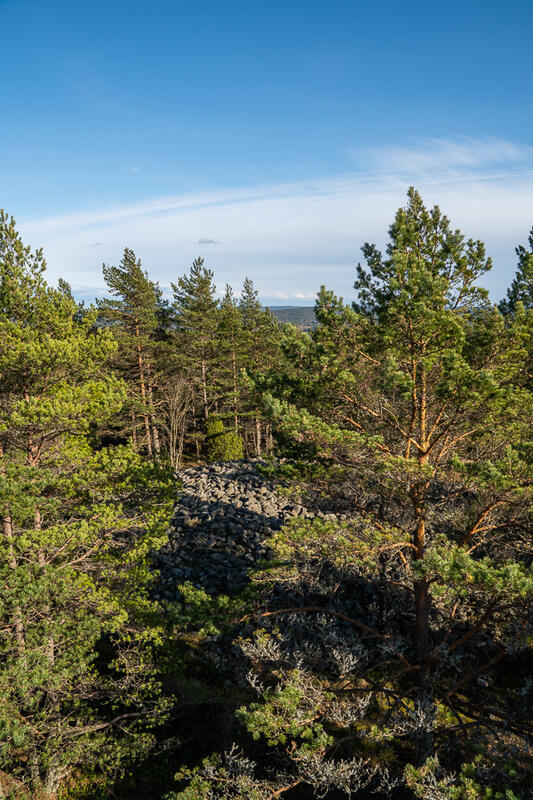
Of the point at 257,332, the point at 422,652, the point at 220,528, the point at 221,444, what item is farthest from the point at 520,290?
the point at 257,332

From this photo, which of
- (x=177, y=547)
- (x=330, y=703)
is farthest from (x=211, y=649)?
(x=330, y=703)

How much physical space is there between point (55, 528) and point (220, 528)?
10256 mm

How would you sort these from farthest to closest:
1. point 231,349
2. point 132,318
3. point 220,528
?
point 231,349 → point 132,318 → point 220,528

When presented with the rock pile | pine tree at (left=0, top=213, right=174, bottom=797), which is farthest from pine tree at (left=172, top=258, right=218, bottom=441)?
pine tree at (left=0, top=213, right=174, bottom=797)

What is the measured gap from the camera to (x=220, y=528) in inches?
678

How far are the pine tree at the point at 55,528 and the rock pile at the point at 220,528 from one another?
14.6 ft

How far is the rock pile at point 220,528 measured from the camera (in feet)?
48.9

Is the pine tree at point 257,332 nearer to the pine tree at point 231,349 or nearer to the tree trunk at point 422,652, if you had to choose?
the pine tree at point 231,349

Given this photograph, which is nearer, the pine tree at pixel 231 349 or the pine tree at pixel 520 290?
the pine tree at pixel 520 290

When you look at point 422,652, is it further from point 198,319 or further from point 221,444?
point 198,319

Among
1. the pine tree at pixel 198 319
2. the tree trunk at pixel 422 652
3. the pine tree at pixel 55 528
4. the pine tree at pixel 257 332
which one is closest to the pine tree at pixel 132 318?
the pine tree at pixel 198 319

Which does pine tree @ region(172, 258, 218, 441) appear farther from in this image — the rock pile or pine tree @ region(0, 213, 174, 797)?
pine tree @ region(0, 213, 174, 797)

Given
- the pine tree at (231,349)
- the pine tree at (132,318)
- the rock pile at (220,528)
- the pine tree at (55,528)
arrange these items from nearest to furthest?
the pine tree at (55,528) → the rock pile at (220,528) → the pine tree at (132,318) → the pine tree at (231,349)

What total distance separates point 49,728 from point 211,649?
16.8 feet
